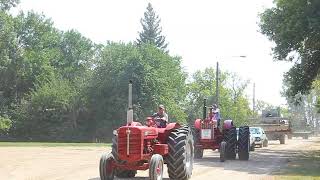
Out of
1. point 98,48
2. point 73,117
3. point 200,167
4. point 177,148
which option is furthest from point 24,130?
point 177,148

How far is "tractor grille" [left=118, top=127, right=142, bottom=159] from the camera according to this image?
13.9 metres

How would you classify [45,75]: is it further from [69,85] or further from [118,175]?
[118,175]

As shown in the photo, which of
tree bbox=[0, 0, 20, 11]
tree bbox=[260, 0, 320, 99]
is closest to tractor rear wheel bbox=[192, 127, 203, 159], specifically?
tree bbox=[260, 0, 320, 99]

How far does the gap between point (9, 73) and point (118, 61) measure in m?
15.0

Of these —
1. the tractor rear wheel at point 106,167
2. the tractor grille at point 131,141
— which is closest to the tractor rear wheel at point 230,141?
the tractor rear wheel at point 106,167

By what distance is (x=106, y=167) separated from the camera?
564 inches

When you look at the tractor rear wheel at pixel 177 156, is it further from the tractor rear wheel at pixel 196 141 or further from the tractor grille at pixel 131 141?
the tractor rear wheel at pixel 196 141

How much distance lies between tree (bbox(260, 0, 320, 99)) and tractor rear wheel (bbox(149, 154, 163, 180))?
1559 cm

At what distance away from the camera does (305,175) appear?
59.2 ft

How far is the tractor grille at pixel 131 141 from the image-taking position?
13.9 meters

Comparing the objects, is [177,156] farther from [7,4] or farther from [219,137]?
[7,4]

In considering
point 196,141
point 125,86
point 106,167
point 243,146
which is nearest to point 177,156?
point 106,167

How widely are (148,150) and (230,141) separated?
10387 millimetres

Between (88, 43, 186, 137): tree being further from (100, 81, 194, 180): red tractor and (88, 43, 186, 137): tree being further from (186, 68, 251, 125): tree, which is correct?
(100, 81, 194, 180): red tractor
